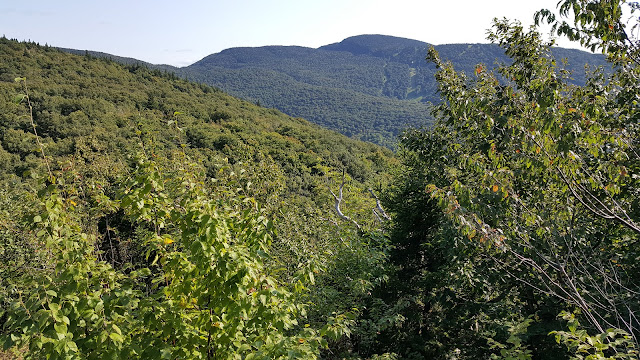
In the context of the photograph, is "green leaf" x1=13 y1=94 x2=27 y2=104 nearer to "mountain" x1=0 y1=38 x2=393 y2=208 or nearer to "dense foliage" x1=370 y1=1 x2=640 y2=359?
"dense foliage" x1=370 y1=1 x2=640 y2=359

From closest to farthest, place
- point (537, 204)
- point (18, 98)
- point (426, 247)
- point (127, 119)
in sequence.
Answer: point (18, 98) < point (537, 204) < point (426, 247) < point (127, 119)

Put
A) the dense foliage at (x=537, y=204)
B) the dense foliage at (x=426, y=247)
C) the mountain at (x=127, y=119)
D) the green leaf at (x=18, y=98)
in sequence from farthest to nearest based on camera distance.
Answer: the mountain at (x=127, y=119) → the dense foliage at (x=537, y=204) → the dense foliage at (x=426, y=247) → the green leaf at (x=18, y=98)

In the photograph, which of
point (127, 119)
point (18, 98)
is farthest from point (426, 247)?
point (127, 119)

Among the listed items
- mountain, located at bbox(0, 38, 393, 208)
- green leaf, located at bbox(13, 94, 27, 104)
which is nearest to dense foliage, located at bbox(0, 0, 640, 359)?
green leaf, located at bbox(13, 94, 27, 104)

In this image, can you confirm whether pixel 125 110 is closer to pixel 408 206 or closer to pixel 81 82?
pixel 81 82

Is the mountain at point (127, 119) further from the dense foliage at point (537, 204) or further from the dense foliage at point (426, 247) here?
the dense foliage at point (537, 204)

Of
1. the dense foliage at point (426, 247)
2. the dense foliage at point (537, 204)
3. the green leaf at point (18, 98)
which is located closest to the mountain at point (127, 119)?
the dense foliage at point (426, 247)

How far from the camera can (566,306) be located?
5.20 m

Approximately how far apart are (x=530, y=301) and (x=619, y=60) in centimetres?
386

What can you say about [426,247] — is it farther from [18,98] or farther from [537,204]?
[18,98]

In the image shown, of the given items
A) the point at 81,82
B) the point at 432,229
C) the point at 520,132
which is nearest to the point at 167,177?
the point at 520,132

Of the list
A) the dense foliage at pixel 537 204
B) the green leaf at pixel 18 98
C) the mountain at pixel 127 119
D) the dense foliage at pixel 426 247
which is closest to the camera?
the green leaf at pixel 18 98

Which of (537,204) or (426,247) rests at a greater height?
(537,204)

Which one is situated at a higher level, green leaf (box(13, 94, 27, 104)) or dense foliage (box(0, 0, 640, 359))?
green leaf (box(13, 94, 27, 104))
